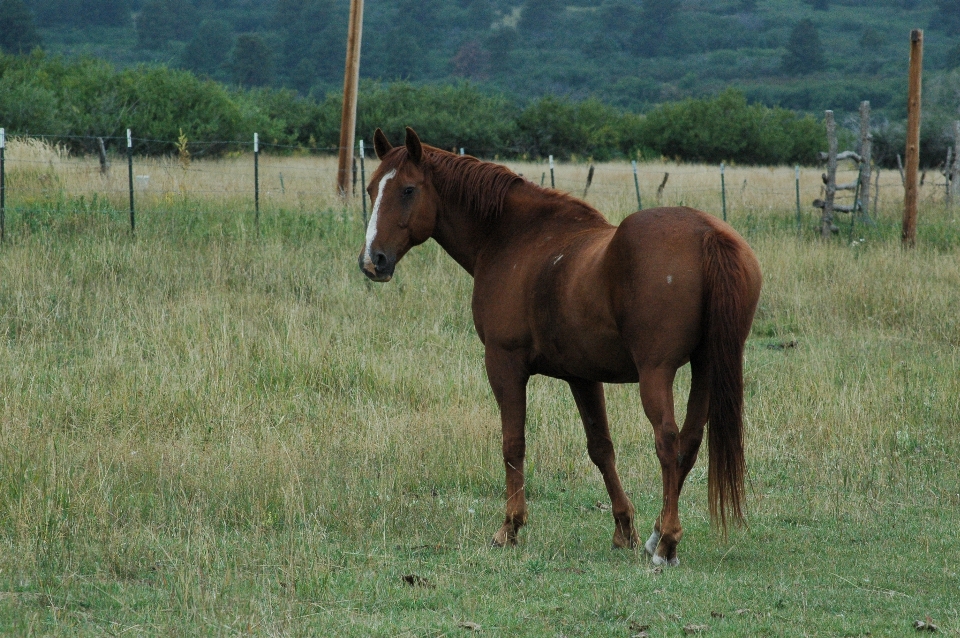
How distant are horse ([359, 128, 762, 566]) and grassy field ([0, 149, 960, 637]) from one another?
503 mm

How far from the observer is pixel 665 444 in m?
4.69

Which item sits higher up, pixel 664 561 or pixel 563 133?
pixel 563 133

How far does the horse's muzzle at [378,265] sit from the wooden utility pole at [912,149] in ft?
38.9

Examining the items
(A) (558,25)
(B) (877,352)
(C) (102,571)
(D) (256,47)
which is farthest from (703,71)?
(C) (102,571)

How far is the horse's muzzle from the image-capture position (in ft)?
18.2

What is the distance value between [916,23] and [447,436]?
132 m

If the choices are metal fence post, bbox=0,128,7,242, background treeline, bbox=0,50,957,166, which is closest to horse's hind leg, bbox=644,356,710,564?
metal fence post, bbox=0,128,7,242

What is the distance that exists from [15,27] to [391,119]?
53.0 meters

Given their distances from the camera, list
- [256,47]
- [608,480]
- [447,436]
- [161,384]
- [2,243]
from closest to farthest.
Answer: [608,480]
[447,436]
[161,384]
[2,243]
[256,47]

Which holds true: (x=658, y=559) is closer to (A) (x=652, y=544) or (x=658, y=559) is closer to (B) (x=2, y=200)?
(A) (x=652, y=544)

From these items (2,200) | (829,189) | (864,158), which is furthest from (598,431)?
(864,158)

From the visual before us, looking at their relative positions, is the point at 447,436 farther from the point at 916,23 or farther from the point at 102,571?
the point at 916,23

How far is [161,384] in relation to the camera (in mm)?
7875

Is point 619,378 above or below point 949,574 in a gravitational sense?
above
